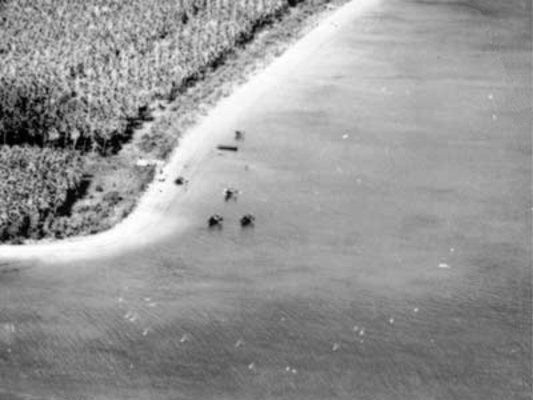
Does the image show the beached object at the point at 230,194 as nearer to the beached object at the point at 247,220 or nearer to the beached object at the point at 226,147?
the beached object at the point at 247,220

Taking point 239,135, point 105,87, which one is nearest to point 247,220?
point 239,135

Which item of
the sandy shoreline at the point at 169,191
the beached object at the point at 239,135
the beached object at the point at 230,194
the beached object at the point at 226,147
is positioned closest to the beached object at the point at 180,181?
the sandy shoreline at the point at 169,191

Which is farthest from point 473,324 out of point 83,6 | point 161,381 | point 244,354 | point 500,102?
point 83,6

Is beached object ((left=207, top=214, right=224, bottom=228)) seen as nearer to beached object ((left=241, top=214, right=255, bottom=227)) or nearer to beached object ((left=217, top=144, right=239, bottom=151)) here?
beached object ((left=241, top=214, right=255, bottom=227))

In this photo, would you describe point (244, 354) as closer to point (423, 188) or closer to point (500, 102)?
point (423, 188)

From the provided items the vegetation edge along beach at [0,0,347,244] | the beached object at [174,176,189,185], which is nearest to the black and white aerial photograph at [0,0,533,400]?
the vegetation edge along beach at [0,0,347,244]

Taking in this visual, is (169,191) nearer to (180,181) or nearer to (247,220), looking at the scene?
(180,181)
